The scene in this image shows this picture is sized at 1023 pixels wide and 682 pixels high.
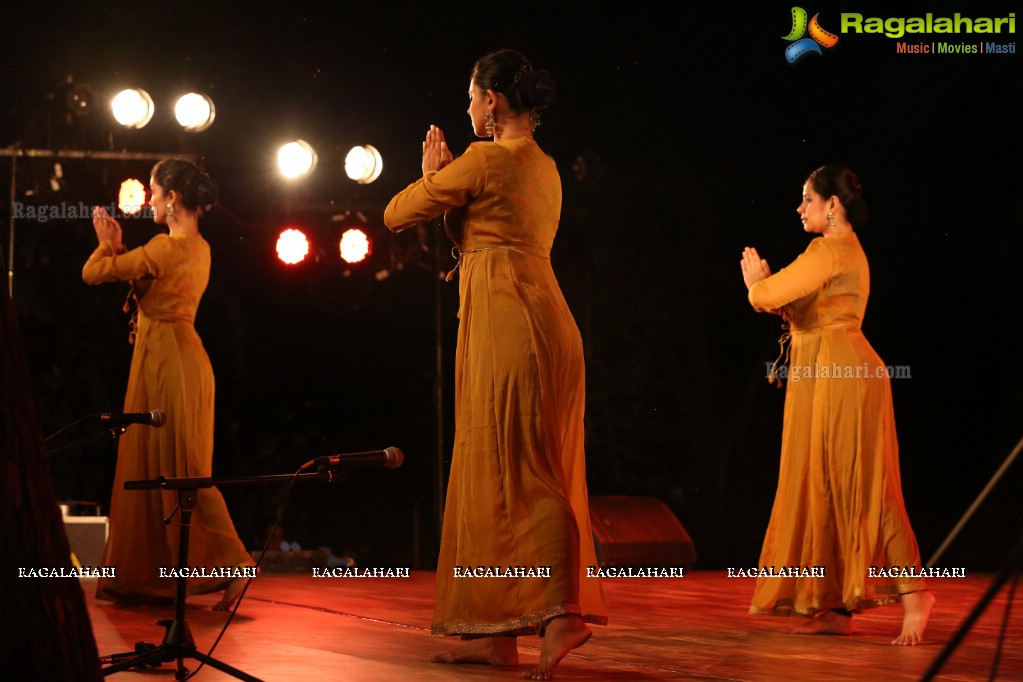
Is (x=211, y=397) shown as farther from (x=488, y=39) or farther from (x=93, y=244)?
(x=488, y=39)

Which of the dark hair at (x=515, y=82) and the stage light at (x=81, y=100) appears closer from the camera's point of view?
the dark hair at (x=515, y=82)

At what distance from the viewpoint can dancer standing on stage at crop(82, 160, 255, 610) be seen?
502 centimetres

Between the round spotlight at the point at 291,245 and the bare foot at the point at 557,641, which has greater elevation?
the round spotlight at the point at 291,245

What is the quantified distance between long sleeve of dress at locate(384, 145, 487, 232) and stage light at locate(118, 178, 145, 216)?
367 cm

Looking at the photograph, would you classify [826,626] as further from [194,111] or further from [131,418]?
[194,111]

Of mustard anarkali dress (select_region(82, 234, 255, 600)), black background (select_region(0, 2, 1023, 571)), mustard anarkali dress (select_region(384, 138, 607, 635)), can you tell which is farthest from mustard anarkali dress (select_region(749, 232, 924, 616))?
black background (select_region(0, 2, 1023, 571))

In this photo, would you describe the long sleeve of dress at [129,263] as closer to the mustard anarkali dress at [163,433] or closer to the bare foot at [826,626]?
the mustard anarkali dress at [163,433]

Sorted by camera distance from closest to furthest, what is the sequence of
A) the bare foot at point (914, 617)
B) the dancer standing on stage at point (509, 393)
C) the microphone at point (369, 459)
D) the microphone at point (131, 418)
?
the microphone at point (369, 459)
the microphone at point (131, 418)
the dancer standing on stage at point (509, 393)
the bare foot at point (914, 617)

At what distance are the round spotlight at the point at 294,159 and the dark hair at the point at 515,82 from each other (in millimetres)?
3658

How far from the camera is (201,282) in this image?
530cm

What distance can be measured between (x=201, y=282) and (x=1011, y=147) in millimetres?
4506

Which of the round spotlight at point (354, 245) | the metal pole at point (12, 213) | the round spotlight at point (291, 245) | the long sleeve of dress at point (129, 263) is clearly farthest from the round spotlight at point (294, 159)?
the long sleeve of dress at point (129, 263)

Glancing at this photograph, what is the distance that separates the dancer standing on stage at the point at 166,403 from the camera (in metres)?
5.02

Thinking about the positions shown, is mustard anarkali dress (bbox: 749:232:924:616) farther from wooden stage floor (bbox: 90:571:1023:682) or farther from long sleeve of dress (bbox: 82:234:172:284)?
long sleeve of dress (bbox: 82:234:172:284)
